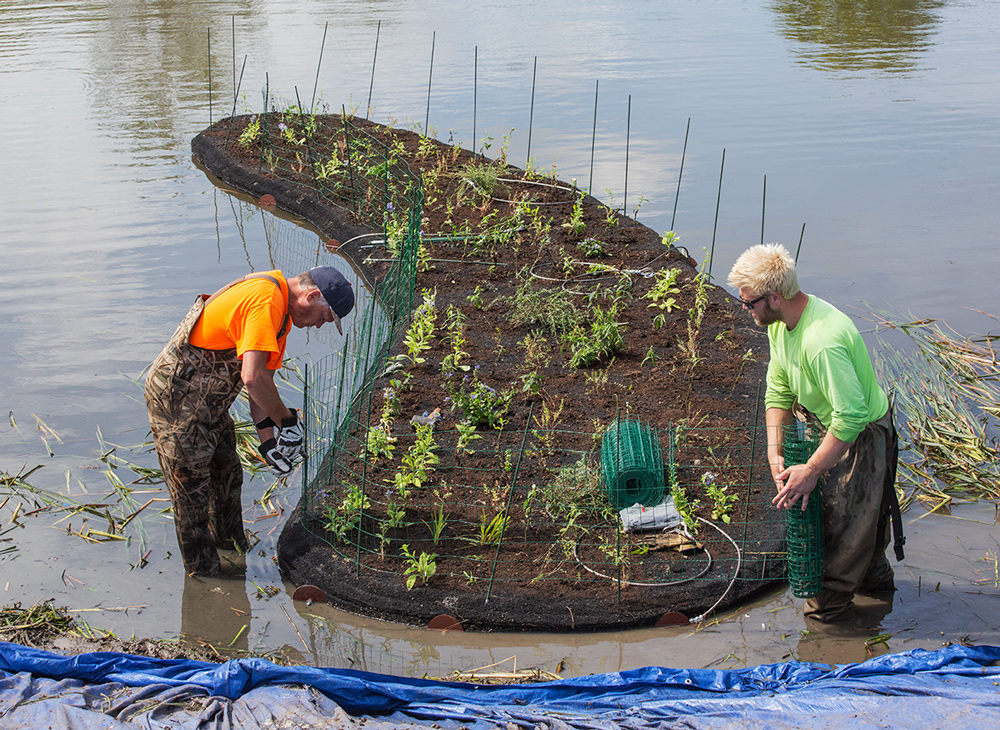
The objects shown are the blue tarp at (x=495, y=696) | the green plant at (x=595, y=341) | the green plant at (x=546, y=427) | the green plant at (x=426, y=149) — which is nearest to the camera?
the blue tarp at (x=495, y=696)

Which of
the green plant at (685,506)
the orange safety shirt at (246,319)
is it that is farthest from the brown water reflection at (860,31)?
the orange safety shirt at (246,319)

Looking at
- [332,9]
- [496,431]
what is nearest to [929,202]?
[496,431]

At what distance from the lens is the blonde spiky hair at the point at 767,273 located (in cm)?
346

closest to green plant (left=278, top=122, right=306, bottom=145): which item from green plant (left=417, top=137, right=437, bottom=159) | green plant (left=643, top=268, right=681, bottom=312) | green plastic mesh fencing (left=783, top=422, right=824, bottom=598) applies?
green plant (left=417, top=137, right=437, bottom=159)

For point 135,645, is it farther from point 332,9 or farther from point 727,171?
point 332,9

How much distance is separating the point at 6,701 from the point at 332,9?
2422 cm

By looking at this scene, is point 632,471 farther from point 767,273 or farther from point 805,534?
point 767,273

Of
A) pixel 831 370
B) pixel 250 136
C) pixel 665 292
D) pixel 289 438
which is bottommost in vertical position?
pixel 665 292

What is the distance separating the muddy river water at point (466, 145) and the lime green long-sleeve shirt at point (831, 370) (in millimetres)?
1063

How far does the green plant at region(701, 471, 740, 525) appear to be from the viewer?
14.7ft

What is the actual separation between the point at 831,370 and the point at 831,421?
13.1 inches

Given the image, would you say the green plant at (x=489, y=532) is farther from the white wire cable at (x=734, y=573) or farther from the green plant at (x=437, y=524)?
the white wire cable at (x=734, y=573)

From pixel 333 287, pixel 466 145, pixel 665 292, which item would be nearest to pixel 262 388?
pixel 333 287

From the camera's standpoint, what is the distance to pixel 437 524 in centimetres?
438
